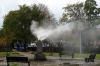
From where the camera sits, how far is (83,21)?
2840 inches

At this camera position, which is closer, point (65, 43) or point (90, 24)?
point (90, 24)

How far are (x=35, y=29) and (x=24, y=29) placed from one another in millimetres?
1791

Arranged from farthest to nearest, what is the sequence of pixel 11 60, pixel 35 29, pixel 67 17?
pixel 67 17
pixel 35 29
pixel 11 60

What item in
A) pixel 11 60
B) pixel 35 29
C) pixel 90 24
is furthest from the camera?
pixel 90 24

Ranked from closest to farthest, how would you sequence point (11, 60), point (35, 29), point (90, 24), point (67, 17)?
point (11, 60) < point (35, 29) < point (90, 24) < point (67, 17)

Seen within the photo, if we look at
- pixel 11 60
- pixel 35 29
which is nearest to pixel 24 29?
pixel 35 29

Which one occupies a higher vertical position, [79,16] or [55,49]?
[79,16]

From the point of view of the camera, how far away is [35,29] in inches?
1716

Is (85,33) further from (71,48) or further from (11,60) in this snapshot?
(11,60)

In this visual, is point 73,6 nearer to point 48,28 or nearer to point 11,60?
point 48,28

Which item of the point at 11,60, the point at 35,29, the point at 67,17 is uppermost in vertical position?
the point at 67,17

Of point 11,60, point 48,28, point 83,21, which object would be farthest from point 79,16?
point 11,60

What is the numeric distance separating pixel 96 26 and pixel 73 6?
26.0ft

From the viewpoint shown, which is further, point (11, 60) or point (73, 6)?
point (73, 6)
